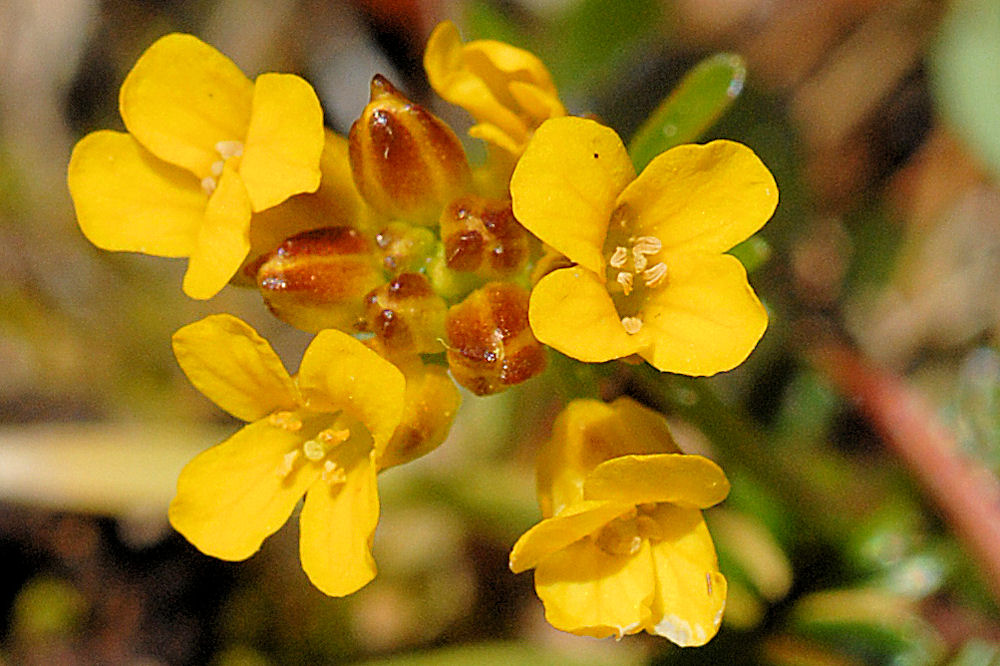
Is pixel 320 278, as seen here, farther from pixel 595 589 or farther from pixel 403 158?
pixel 595 589

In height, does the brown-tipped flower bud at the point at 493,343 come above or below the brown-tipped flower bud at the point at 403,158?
below

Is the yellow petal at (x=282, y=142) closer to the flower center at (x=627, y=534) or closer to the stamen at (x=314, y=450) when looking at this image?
the stamen at (x=314, y=450)

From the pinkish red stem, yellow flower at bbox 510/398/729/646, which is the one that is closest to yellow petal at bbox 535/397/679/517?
yellow flower at bbox 510/398/729/646

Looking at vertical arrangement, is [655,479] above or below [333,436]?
above

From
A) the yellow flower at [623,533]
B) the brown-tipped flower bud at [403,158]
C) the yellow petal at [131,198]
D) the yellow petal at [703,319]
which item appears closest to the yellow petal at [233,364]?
the yellow petal at [131,198]

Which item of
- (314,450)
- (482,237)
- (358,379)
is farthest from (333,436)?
(482,237)

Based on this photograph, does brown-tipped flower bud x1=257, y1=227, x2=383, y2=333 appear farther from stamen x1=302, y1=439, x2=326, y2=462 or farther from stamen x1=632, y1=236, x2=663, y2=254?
stamen x1=632, y1=236, x2=663, y2=254

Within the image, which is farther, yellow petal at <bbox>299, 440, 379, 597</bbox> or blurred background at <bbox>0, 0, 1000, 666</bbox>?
blurred background at <bbox>0, 0, 1000, 666</bbox>
